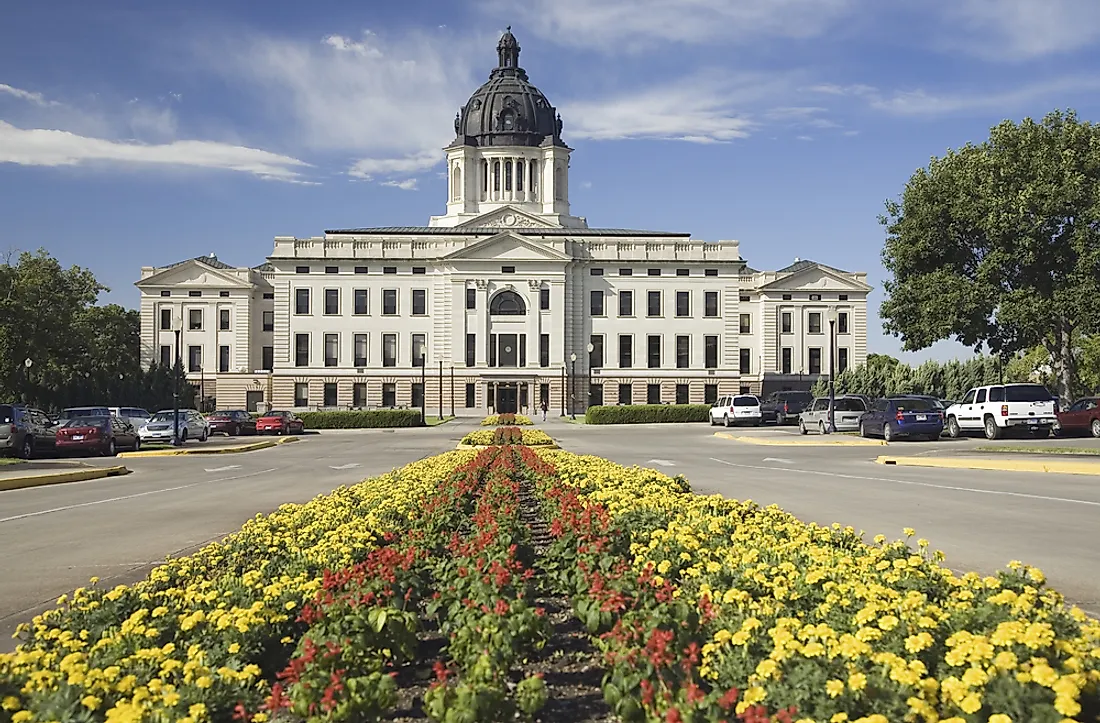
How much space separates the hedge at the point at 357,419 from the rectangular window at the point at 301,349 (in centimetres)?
2833

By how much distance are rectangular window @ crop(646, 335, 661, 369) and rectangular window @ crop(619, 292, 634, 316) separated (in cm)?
286

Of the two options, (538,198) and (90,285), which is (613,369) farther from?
(90,285)

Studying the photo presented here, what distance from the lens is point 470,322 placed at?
88.4m

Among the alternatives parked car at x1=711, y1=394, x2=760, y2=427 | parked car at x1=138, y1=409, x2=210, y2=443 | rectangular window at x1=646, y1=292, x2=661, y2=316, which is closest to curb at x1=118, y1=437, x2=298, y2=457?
parked car at x1=138, y1=409, x2=210, y2=443

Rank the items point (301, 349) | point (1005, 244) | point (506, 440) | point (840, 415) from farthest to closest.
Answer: point (301, 349), point (840, 415), point (1005, 244), point (506, 440)

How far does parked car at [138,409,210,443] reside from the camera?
40219 mm

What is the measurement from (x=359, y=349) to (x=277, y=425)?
37655mm

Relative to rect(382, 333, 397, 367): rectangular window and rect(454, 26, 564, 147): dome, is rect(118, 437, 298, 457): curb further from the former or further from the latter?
rect(454, 26, 564, 147): dome

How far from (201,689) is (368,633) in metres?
1.17

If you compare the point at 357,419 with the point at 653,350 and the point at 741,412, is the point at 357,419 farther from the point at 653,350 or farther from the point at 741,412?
the point at 653,350

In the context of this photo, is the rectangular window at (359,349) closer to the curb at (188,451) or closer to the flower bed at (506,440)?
the curb at (188,451)

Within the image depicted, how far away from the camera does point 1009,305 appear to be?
3919cm

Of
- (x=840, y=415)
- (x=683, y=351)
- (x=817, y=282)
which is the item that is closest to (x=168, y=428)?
(x=840, y=415)

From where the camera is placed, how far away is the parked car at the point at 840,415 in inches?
1670
